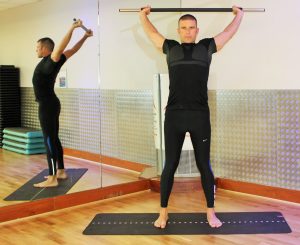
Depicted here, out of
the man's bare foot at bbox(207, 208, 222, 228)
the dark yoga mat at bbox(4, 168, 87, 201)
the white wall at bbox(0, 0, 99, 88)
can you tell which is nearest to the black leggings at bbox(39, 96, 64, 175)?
the dark yoga mat at bbox(4, 168, 87, 201)

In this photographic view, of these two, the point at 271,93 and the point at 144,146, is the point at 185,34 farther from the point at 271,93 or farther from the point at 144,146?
the point at 144,146

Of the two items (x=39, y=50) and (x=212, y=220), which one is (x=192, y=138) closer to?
(x=212, y=220)

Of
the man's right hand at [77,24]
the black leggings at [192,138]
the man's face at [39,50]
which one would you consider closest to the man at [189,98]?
the black leggings at [192,138]

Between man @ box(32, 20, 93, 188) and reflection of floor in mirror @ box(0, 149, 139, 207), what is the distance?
0.09 m

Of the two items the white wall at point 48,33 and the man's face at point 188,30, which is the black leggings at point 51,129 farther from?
the man's face at point 188,30

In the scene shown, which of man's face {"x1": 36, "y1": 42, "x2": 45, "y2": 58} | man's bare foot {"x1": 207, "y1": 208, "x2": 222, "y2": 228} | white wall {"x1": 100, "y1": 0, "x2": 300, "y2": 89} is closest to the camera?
man's bare foot {"x1": 207, "y1": 208, "x2": 222, "y2": 228}

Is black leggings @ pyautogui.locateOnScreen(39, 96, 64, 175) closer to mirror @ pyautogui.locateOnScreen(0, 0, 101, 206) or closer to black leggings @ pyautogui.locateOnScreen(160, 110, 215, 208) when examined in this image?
mirror @ pyautogui.locateOnScreen(0, 0, 101, 206)

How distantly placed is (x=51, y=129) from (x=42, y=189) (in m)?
0.52

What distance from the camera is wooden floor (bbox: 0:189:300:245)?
2742 millimetres

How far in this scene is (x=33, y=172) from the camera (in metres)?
3.41

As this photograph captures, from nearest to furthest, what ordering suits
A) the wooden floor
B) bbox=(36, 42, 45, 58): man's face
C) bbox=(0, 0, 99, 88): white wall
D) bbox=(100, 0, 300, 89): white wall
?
1. the wooden floor
2. bbox=(0, 0, 99, 88): white wall
3. bbox=(36, 42, 45, 58): man's face
4. bbox=(100, 0, 300, 89): white wall

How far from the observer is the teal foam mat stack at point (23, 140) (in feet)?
11.0

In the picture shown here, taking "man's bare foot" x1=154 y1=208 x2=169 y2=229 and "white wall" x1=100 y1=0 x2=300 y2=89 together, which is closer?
"man's bare foot" x1=154 y1=208 x2=169 y2=229

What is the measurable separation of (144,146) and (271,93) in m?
1.45
